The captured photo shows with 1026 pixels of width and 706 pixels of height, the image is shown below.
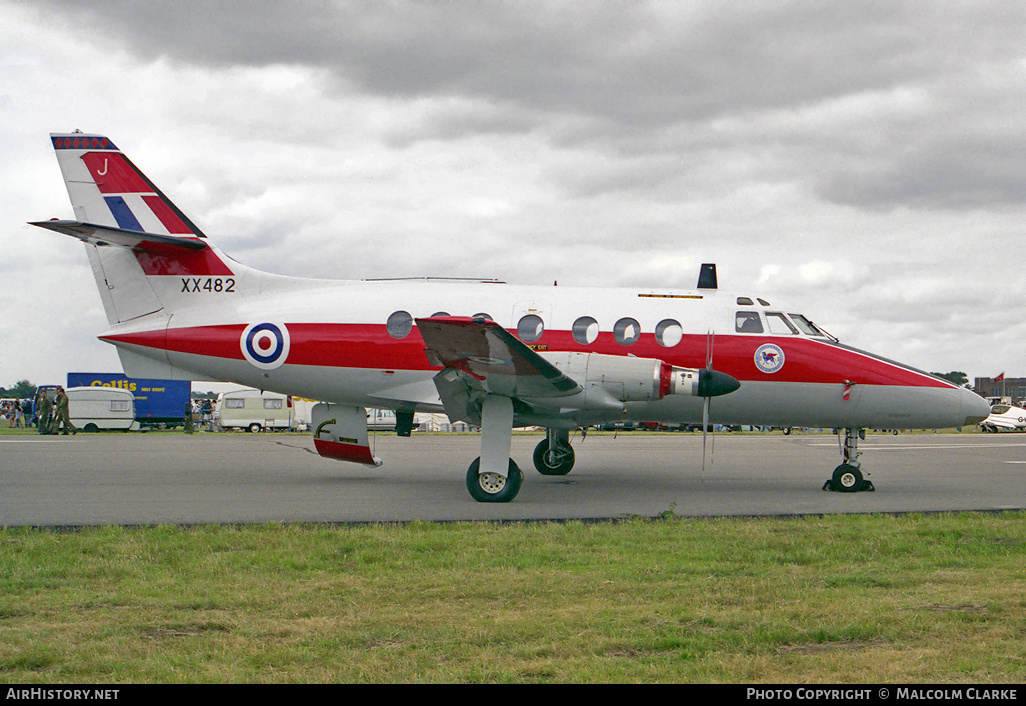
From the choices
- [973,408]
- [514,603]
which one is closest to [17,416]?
[973,408]

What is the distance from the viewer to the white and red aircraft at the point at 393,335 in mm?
15461

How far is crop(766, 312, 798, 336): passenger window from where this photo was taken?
15.8 metres

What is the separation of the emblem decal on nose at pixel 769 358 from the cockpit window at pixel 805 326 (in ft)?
2.33

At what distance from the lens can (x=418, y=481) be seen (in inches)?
674

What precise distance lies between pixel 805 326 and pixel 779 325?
1.68 ft

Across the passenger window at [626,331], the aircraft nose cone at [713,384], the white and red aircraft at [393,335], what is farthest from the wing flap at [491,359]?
the passenger window at [626,331]

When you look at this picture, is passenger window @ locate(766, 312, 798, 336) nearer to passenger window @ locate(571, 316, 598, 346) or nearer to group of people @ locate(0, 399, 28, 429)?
passenger window @ locate(571, 316, 598, 346)

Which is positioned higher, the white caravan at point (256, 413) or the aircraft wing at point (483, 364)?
the aircraft wing at point (483, 364)

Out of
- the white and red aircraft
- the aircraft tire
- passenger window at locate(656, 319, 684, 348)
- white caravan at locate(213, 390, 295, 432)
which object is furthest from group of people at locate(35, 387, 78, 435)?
the aircraft tire

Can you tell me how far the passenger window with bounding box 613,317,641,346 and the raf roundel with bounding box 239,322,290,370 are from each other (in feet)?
20.4

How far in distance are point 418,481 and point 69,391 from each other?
114 feet

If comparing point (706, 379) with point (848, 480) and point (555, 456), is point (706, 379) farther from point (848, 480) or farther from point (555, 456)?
point (555, 456)

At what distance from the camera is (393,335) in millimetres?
15680

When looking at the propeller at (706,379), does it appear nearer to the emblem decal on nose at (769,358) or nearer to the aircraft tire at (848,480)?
the emblem decal on nose at (769,358)
